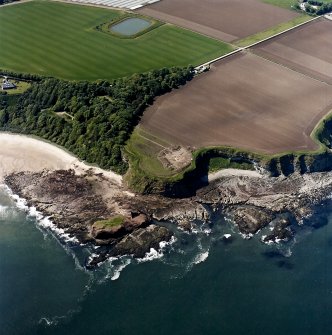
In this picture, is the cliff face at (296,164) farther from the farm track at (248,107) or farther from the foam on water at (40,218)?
the foam on water at (40,218)

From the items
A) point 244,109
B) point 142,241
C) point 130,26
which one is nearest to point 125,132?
point 142,241

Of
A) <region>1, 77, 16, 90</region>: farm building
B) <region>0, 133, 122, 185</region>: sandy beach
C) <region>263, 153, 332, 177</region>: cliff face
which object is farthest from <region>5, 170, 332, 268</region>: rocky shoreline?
<region>1, 77, 16, 90</region>: farm building

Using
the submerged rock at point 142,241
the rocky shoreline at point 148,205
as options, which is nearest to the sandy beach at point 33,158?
the rocky shoreline at point 148,205

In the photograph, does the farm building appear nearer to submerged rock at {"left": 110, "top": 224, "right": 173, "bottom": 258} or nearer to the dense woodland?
the dense woodland

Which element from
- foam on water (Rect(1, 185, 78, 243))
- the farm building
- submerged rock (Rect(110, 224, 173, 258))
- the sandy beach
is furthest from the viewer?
the farm building

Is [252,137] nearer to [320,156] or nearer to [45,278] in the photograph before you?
[320,156]

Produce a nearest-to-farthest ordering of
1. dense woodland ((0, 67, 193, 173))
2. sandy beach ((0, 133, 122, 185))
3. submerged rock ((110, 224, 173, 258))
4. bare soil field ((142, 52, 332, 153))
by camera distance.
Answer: submerged rock ((110, 224, 173, 258)) < sandy beach ((0, 133, 122, 185)) < dense woodland ((0, 67, 193, 173)) < bare soil field ((142, 52, 332, 153))

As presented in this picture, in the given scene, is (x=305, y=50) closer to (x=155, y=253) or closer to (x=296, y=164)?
(x=296, y=164)
